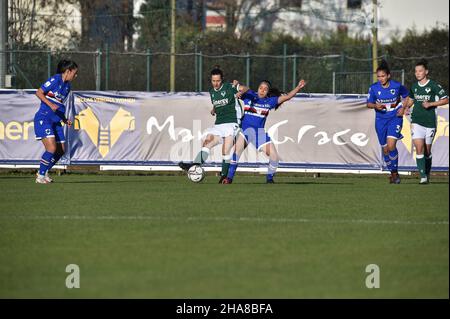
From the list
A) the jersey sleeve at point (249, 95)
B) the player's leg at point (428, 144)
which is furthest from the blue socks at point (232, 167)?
the player's leg at point (428, 144)

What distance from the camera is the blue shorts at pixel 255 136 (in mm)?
20156

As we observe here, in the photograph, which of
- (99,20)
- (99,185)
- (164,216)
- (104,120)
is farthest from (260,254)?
(99,20)

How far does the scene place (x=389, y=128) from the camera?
20.5 metres

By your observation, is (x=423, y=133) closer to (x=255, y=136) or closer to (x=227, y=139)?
(x=255, y=136)

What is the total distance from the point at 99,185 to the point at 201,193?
2.92 metres

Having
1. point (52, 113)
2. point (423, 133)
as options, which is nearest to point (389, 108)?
point (423, 133)

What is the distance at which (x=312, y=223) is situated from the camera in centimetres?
1248

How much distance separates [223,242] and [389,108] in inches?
412

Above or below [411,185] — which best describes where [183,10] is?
above

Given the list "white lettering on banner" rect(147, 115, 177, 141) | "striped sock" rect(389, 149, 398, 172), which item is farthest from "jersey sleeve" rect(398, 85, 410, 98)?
"white lettering on banner" rect(147, 115, 177, 141)

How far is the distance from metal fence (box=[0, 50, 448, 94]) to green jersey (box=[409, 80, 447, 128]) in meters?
11.8

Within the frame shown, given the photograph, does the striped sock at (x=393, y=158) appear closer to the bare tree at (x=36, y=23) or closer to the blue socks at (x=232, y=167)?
the blue socks at (x=232, y=167)

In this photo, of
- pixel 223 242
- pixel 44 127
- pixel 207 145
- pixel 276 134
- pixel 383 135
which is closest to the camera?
pixel 223 242
